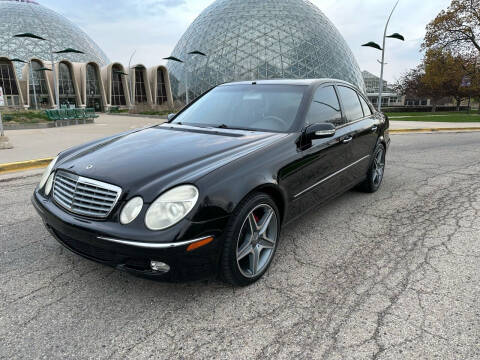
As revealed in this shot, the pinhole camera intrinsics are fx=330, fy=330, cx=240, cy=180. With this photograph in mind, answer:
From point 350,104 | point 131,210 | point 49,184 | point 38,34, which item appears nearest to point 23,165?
point 49,184

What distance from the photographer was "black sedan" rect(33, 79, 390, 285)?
211 cm

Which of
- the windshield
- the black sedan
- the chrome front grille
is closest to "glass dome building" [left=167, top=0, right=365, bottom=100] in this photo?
the windshield

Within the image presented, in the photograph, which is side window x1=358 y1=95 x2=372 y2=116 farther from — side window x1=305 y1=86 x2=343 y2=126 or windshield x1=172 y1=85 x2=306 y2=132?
windshield x1=172 y1=85 x2=306 y2=132

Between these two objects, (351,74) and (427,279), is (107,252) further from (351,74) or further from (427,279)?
(351,74)

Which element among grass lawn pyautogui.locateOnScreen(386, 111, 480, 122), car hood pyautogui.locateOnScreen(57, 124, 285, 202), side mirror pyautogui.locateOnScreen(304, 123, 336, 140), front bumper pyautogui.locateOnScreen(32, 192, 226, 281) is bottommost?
grass lawn pyautogui.locateOnScreen(386, 111, 480, 122)

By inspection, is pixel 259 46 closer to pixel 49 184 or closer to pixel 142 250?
pixel 49 184

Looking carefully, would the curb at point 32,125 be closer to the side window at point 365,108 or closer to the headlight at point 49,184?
the headlight at point 49,184

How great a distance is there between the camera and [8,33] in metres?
60.8

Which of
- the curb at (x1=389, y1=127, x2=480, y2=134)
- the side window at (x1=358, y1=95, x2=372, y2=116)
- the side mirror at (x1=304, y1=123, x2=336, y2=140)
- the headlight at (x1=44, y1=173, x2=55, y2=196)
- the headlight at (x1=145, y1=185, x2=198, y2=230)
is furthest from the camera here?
the curb at (x1=389, y1=127, x2=480, y2=134)

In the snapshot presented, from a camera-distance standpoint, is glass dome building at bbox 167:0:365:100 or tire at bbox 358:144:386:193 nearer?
tire at bbox 358:144:386:193

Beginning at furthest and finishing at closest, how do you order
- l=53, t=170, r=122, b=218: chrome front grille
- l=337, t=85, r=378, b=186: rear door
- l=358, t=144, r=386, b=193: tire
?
l=358, t=144, r=386, b=193: tire → l=337, t=85, r=378, b=186: rear door → l=53, t=170, r=122, b=218: chrome front grille

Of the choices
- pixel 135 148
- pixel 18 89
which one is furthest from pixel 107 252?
pixel 18 89

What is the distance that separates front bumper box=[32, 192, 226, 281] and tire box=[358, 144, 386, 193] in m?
3.29

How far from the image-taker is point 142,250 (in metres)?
2.03
